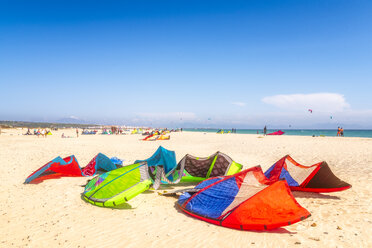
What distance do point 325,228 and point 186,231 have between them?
10.3 feet

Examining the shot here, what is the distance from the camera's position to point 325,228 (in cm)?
485

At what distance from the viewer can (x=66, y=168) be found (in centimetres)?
983

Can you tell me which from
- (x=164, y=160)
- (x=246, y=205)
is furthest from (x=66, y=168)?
(x=246, y=205)

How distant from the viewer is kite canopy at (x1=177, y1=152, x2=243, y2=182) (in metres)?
8.99

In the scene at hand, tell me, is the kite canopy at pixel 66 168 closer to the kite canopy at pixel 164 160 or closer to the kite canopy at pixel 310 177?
the kite canopy at pixel 164 160

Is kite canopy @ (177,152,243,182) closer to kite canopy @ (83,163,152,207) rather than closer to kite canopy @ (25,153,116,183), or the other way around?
kite canopy @ (83,163,152,207)

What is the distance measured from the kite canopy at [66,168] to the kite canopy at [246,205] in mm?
6109

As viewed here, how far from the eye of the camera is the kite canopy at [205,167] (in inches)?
354

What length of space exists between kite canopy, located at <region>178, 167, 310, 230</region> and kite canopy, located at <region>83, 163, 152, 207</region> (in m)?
1.66

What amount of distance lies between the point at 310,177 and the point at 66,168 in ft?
33.2

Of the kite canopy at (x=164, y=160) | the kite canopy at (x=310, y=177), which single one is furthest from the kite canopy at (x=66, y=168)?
the kite canopy at (x=310, y=177)

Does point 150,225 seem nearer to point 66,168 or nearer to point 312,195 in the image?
point 312,195

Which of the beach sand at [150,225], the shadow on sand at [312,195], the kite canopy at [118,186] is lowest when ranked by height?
the beach sand at [150,225]

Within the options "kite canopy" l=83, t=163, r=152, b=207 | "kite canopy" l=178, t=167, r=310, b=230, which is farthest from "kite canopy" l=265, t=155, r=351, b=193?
"kite canopy" l=83, t=163, r=152, b=207
